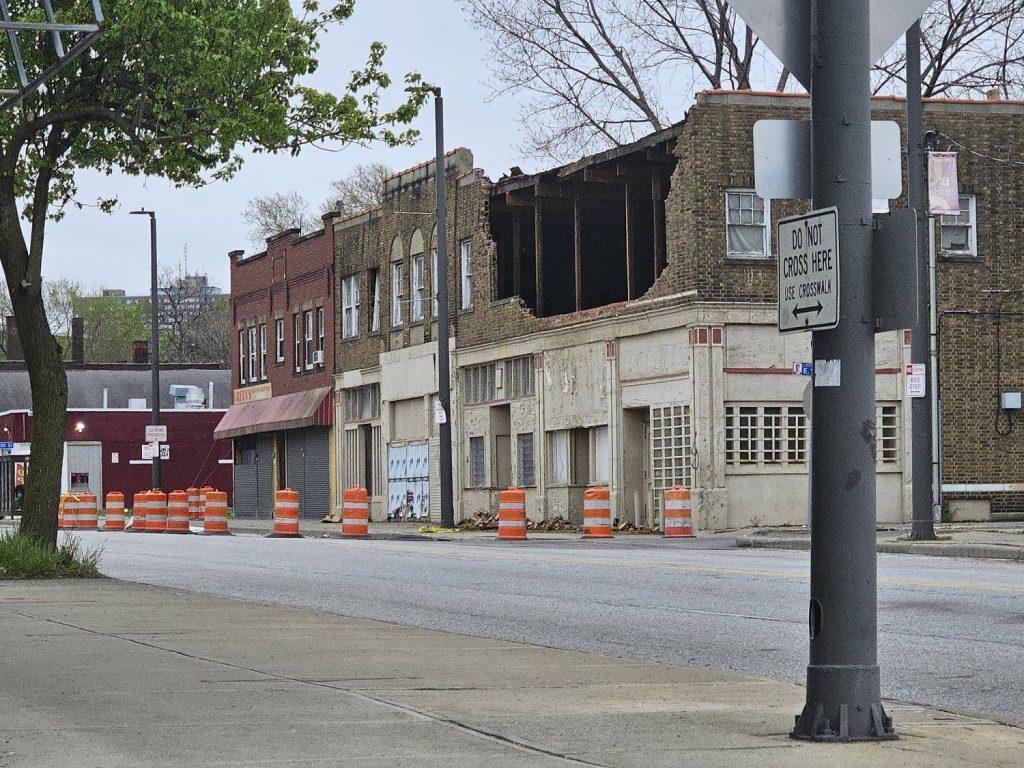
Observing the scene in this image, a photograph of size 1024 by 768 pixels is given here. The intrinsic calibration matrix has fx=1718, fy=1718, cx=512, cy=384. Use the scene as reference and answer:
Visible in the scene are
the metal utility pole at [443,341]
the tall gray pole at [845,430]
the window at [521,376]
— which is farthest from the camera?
the window at [521,376]

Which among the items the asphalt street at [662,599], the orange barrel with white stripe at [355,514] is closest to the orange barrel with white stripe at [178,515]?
the orange barrel with white stripe at [355,514]

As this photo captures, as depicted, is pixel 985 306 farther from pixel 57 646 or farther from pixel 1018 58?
pixel 57 646

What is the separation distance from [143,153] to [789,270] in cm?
1413

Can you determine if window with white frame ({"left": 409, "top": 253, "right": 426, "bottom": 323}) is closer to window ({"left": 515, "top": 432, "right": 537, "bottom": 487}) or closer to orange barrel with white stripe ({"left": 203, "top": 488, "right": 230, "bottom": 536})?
window ({"left": 515, "top": 432, "right": 537, "bottom": 487})

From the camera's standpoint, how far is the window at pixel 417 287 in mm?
46688

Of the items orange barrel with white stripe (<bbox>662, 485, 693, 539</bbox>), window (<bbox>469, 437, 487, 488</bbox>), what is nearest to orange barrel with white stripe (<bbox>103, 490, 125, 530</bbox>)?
window (<bbox>469, 437, 487, 488</bbox>)

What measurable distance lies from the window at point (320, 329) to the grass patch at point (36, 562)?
3221cm

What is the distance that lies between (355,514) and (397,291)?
1179cm

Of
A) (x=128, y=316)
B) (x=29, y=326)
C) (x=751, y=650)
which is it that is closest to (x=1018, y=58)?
(x=29, y=326)

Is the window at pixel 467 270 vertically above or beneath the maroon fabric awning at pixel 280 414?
above

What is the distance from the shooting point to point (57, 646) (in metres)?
12.4

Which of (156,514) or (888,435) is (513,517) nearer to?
(888,435)

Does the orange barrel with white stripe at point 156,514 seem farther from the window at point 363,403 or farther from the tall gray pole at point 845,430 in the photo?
the tall gray pole at point 845,430

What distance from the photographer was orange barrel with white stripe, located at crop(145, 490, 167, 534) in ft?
148
